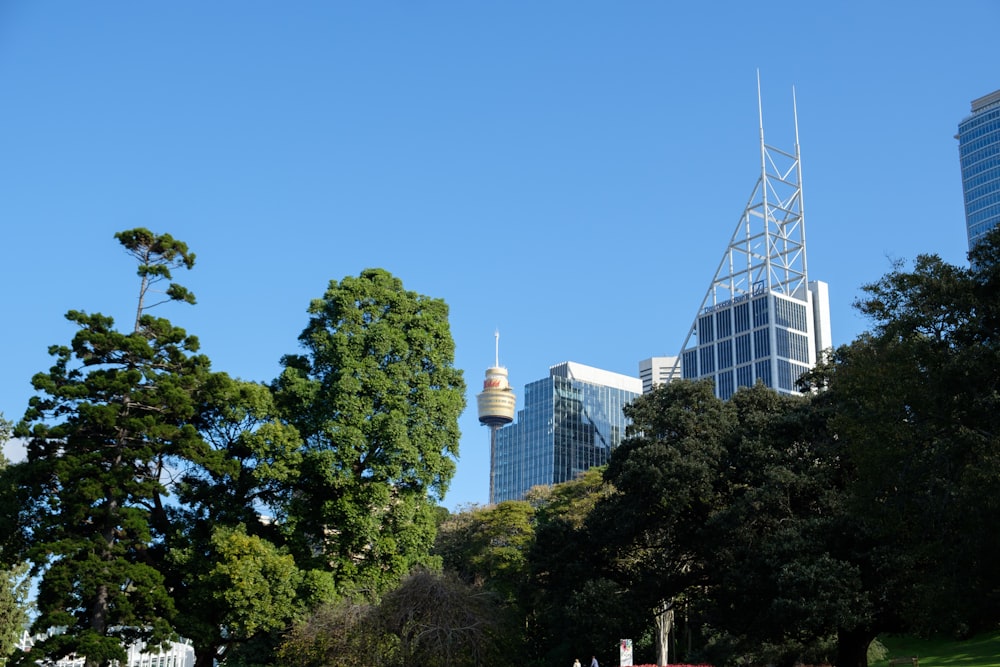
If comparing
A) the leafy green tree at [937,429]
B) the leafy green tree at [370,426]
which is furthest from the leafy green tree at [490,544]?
the leafy green tree at [937,429]

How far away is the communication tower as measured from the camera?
184625 millimetres

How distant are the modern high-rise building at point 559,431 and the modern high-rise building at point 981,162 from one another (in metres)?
67.5

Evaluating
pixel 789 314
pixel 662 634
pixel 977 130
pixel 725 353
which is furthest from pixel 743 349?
pixel 662 634

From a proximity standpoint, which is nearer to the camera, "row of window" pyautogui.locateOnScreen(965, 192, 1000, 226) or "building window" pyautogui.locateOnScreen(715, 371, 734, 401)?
"building window" pyautogui.locateOnScreen(715, 371, 734, 401)

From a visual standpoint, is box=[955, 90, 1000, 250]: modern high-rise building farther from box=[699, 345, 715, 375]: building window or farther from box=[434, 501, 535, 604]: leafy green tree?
box=[434, 501, 535, 604]: leafy green tree

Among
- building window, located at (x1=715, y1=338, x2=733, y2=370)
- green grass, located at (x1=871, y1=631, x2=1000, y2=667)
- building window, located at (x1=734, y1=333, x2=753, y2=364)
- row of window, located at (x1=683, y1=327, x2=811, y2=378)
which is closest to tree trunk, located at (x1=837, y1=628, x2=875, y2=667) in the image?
green grass, located at (x1=871, y1=631, x2=1000, y2=667)

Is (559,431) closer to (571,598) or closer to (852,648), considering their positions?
(571,598)

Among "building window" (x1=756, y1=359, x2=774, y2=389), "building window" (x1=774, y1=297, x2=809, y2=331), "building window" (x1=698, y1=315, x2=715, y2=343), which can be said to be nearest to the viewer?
"building window" (x1=756, y1=359, x2=774, y2=389)

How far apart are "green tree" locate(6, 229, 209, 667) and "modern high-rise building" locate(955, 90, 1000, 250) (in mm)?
140002

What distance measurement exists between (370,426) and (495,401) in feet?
498

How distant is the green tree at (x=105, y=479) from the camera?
1138 inches

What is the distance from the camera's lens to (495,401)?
606ft

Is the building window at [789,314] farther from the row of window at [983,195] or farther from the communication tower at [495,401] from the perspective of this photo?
Result: the communication tower at [495,401]

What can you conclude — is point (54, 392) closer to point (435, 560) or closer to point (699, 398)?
point (435, 560)
